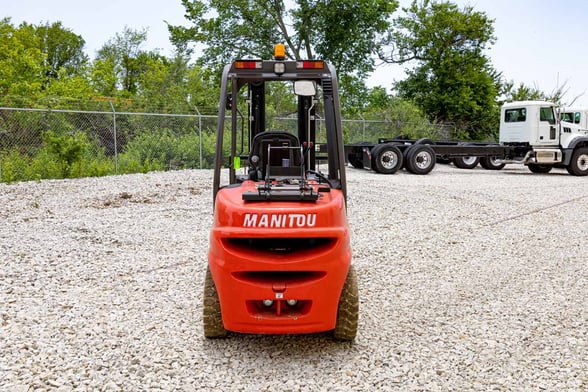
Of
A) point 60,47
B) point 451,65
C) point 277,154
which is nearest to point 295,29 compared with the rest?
point 451,65

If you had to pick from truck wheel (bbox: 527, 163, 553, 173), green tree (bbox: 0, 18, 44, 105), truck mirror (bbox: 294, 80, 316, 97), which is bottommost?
truck wheel (bbox: 527, 163, 553, 173)

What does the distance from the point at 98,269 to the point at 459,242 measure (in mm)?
5431

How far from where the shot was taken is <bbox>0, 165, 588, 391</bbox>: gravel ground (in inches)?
159

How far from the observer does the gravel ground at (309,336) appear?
4031mm

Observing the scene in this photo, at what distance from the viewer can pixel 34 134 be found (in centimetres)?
1652

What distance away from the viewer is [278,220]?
155 inches

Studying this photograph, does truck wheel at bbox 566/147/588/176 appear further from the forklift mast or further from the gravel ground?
the forklift mast

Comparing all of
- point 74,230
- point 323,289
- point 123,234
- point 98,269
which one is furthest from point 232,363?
point 74,230

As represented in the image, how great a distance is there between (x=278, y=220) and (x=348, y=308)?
970 mm

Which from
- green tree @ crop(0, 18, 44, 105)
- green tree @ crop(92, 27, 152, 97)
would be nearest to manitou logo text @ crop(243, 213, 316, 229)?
green tree @ crop(0, 18, 44, 105)

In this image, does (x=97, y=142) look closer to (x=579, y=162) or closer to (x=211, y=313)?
(x=211, y=313)

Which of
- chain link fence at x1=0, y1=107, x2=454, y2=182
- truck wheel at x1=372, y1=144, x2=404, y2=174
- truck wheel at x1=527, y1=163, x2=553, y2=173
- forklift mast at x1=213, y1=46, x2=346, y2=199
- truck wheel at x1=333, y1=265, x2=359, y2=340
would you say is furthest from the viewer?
truck wheel at x1=527, y1=163, x2=553, y2=173

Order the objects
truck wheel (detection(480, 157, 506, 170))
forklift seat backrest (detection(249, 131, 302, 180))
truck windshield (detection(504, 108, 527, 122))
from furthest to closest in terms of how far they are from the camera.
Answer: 1. truck wheel (detection(480, 157, 506, 170))
2. truck windshield (detection(504, 108, 527, 122))
3. forklift seat backrest (detection(249, 131, 302, 180))

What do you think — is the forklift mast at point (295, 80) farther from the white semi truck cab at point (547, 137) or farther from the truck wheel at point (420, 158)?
the white semi truck cab at point (547, 137)
